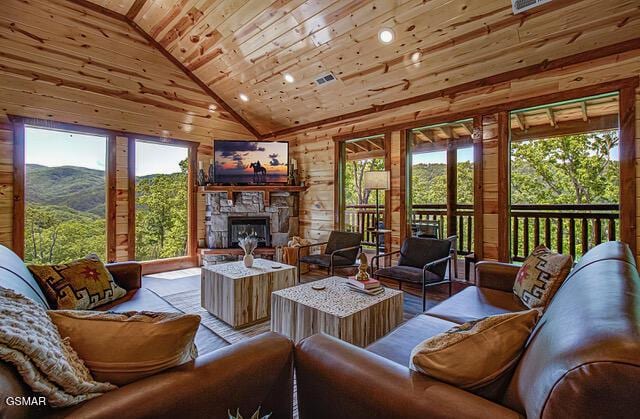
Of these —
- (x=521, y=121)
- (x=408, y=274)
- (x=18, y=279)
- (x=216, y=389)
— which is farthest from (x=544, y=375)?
(x=521, y=121)

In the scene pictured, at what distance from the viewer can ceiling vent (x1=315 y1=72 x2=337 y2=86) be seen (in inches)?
174

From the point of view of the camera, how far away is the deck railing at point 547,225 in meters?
3.46

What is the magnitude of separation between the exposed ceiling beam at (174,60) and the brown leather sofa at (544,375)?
5411 mm

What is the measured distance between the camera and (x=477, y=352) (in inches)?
40.6

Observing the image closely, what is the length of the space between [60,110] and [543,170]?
6.29 meters

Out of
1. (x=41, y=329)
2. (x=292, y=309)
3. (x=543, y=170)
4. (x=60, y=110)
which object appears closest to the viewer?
(x=41, y=329)

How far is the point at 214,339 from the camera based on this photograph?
279 centimetres

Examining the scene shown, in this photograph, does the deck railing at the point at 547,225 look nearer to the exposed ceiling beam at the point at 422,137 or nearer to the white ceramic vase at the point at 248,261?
the exposed ceiling beam at the point at 422,137

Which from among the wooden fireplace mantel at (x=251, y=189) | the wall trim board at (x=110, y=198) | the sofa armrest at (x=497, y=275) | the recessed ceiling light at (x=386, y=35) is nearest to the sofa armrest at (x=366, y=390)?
the sofa armrest at (x=497, y=275)

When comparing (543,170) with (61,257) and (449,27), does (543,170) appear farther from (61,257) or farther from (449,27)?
(61,257)

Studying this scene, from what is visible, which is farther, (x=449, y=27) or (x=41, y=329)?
(x=449, y=27)

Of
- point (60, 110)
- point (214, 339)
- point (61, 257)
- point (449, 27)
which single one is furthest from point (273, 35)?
point (61, 257)

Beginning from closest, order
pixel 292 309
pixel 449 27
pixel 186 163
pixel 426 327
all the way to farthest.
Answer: pixel 426 327
pixel 292 309
pixel 449 27
pixel 186 163

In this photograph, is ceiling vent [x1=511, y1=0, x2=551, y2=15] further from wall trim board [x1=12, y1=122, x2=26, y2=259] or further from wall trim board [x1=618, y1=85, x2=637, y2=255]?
Result: wall trim board [x1=12, y1=122, x2=26, y2=259]
